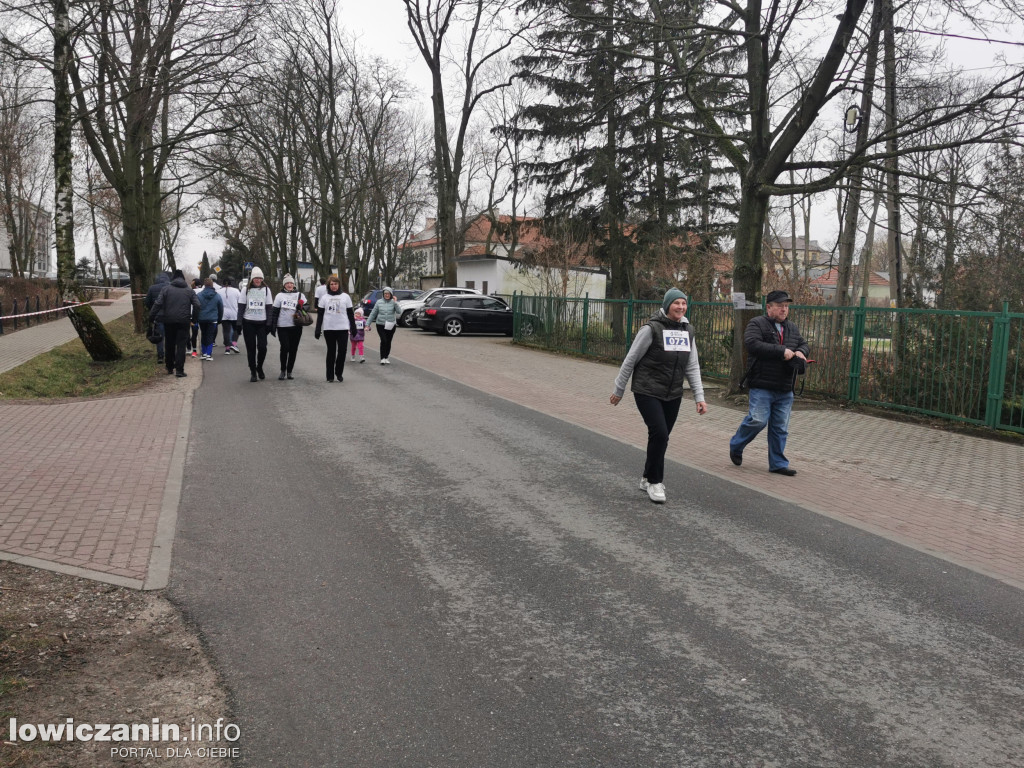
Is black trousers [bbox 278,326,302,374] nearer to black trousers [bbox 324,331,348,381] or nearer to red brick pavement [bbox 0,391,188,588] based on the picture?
black trousers [bbox 324,331,348,381]

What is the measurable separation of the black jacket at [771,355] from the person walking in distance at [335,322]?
7781mm

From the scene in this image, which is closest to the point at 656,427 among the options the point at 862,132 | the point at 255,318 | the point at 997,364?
the point at 997,364

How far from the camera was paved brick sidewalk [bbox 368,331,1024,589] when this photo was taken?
640 centimetres

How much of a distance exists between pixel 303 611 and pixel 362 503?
7.48 feet

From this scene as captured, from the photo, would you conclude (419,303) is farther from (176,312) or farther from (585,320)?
(176,312)

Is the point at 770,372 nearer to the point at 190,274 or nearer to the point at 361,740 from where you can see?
the point at 361,740

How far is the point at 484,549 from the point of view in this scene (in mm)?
5559

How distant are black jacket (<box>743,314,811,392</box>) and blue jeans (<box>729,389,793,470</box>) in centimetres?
8

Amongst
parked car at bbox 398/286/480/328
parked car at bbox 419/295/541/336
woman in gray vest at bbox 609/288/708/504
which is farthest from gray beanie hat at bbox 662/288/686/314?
parked car at bbox 398/286/480/328

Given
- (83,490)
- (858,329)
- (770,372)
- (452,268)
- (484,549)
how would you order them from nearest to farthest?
(484,549)
(83,490)
(770,372)
(858,329)
(452,268)

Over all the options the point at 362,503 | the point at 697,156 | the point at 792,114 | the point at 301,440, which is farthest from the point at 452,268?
the point at 362,503

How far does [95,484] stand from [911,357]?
35.6 feet

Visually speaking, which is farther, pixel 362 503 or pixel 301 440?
pixel 301 440

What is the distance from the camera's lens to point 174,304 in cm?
1389
